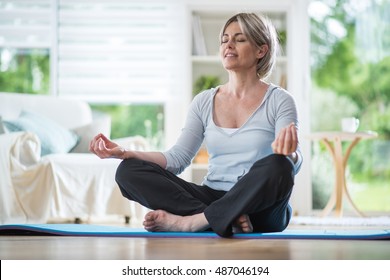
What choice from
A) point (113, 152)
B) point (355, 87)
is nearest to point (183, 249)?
point (113, 152)

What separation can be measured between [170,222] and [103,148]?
360 mm

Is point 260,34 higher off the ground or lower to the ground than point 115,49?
lower

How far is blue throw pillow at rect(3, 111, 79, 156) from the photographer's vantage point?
4668mm

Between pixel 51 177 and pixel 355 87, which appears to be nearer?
pixel 51 177

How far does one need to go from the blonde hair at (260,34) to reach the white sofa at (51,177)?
6.30 feet

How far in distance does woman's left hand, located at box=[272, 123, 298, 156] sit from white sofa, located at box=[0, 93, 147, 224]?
2284 mm

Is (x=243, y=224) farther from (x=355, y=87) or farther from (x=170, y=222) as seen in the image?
(x=355, y=87)

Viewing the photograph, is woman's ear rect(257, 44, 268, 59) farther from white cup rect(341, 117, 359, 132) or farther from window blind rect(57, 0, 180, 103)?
window blind rect(57, 0, 180, 103)

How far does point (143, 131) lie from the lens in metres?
6.85

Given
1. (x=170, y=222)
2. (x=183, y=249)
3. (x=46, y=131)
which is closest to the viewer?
(x=183, y=249)

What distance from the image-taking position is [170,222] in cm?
251

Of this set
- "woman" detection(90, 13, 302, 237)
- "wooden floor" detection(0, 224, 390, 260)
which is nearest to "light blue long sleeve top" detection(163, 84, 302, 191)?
"woman" detection(90, 13, 302, 237)
